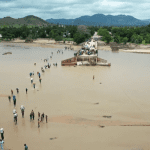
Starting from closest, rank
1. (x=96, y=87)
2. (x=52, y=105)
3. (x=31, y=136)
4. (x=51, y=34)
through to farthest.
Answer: (x=31, y=136) < (x=52, y=105) < (x=96, y=87) < (x=51, y=34)

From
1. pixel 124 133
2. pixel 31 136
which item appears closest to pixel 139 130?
pixel 124 133

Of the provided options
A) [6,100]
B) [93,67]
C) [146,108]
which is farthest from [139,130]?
[93,67]

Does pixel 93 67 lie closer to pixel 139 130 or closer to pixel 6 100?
pixel 6 100

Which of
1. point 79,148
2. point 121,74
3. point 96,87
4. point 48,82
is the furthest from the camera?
point 121,74

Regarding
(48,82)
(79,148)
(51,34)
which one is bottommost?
(79,148)

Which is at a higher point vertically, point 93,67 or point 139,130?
point 93,67

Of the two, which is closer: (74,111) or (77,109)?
(74,111)

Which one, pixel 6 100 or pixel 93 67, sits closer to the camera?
pixel 6 100
